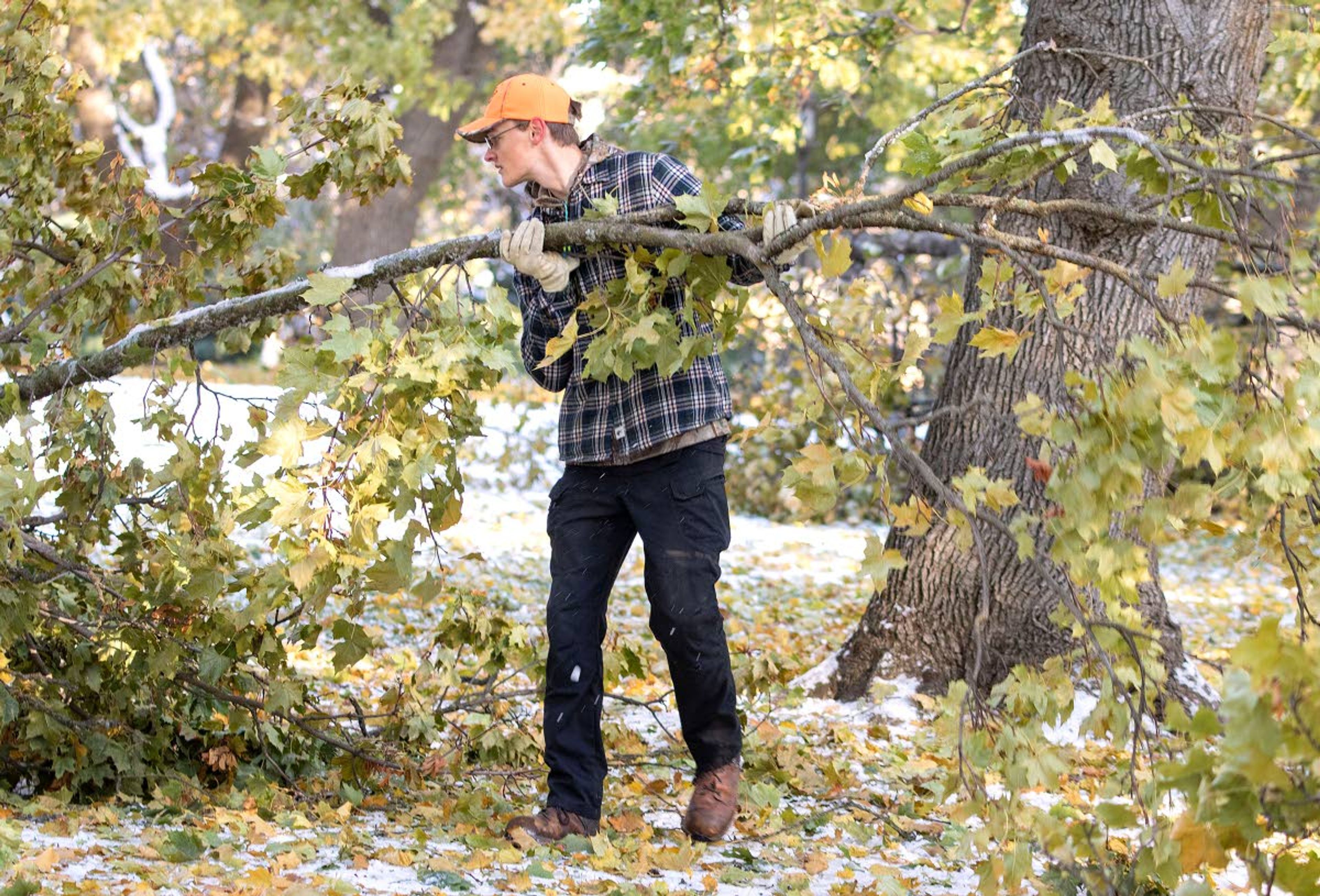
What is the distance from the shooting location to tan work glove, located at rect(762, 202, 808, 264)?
116 inches

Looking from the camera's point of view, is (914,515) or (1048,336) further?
(1048,336)

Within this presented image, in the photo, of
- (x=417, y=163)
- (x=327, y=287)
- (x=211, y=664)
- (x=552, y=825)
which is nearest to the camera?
(x=327, y=287)

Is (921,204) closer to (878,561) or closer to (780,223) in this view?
(780,223)

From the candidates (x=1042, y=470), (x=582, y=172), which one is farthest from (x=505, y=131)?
(x=1042, y=470)

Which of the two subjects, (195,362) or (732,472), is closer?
(195,362)

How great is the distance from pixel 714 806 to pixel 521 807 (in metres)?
0.59

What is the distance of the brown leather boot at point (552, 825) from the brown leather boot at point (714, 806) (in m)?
0.26

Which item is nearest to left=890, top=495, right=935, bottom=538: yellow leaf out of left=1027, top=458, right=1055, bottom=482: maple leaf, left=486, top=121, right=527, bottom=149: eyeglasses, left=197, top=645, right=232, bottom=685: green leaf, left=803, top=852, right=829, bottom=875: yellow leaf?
left=1027, top=458, right=1055, bottom=482: maple leaf

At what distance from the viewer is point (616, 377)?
3.48 m

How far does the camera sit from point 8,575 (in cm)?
348

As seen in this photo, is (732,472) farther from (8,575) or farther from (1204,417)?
(1204,417)

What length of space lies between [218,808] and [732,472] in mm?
7972

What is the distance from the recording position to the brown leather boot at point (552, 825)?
11.2 ft

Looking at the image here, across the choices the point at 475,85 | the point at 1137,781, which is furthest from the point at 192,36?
the point at 1137,781
